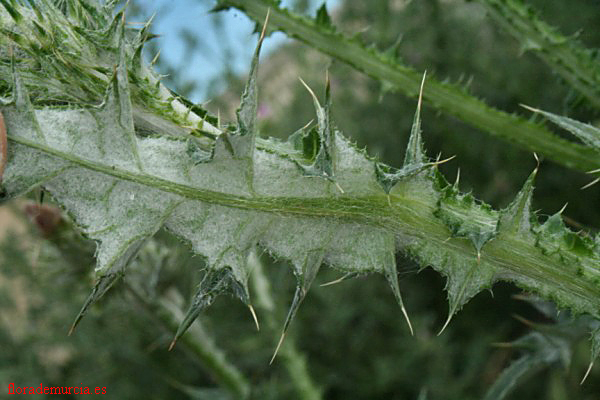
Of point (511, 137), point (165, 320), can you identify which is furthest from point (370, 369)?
point (511, 137)

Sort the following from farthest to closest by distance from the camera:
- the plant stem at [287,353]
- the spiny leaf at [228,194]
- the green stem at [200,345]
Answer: the plant stem at [287,353] < the green stem at [200,345] < the spiny leaf at [228,194]

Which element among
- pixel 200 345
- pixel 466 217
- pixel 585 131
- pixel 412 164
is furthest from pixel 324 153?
pixel 200 345

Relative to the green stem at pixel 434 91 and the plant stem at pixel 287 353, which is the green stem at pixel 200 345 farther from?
the green stem at pixel 434 91

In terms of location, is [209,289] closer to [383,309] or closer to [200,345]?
[200,345]

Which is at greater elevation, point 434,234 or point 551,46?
point 551,46

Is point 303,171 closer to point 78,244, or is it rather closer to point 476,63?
point 78,244

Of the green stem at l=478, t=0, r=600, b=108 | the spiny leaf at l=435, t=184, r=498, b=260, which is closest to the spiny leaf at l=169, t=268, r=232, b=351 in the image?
the spiny leaf at l=435, t=184, r=498, b=260

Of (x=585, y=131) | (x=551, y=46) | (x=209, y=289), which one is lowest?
(x=209, y=289)

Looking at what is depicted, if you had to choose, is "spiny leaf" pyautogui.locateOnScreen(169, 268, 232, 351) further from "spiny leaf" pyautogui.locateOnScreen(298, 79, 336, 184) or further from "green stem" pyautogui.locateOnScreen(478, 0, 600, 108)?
"green stem" pyautogui.locateOnScreen(478, 0, 600, 108)

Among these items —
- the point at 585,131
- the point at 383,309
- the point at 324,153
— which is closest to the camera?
the point at 324,153

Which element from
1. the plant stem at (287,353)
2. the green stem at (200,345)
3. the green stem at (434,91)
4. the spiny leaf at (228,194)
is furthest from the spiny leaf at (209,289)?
the plant stem at (287,353)
